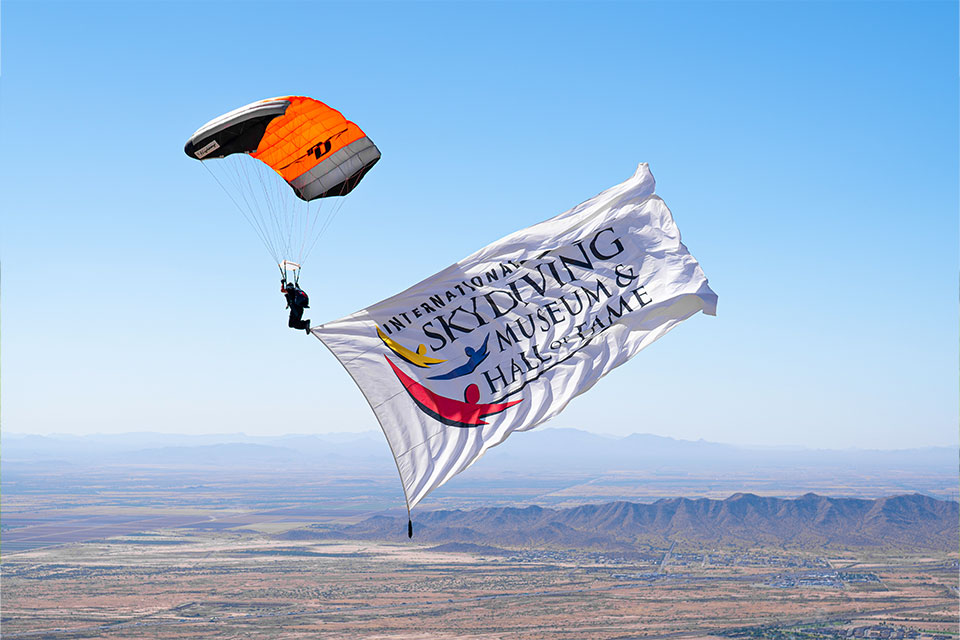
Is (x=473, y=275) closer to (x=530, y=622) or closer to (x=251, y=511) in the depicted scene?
(x=530, y=622)

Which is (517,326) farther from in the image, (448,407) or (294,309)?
(294,309)

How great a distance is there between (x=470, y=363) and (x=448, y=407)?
0.64 m

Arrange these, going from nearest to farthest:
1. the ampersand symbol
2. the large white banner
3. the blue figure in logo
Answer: the large white banner < the blue figure in logo < the ampersand symbol

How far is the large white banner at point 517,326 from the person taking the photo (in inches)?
399

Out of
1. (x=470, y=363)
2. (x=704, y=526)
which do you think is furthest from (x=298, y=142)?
(x=704, y=526)

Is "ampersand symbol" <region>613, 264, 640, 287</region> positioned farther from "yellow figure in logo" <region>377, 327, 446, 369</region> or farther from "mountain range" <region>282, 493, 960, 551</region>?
"mountain range" <region>282, 493, 960, 551</region>

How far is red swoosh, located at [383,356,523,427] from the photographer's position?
1019 centimetres

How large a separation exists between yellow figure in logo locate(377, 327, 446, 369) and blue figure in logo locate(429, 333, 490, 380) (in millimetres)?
206

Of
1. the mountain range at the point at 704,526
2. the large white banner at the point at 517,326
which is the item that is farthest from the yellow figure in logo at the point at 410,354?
the mountain range at the point at 704,526

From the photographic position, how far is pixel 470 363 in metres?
10.5

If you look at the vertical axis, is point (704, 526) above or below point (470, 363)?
below

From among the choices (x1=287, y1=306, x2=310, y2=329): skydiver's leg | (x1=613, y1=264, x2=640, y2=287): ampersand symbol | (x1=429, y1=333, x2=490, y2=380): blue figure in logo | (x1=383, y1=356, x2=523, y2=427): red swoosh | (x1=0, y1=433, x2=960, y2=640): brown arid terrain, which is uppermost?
(x1=613, y1=264, x2=640, y2=287): ampersand symbol

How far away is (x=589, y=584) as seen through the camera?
7331 cm

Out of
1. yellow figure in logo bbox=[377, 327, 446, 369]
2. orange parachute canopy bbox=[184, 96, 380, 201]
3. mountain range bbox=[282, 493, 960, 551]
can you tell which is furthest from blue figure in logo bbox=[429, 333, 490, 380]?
mountain range bbox=[282, 493, 960, 551]
